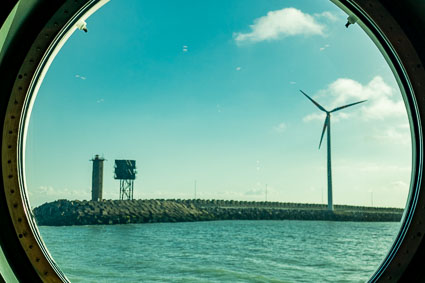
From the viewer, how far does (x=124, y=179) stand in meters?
52.7

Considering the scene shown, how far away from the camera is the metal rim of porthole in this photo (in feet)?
6.62

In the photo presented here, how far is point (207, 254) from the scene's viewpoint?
1355 inches

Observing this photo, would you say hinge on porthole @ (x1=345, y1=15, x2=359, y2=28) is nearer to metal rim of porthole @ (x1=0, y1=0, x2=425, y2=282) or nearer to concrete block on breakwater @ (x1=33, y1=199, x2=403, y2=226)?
metal rim of porthole @ (x1=0, y1=0, x2=425, y2=282)

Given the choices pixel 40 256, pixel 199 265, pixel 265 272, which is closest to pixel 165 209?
pixel 199 265

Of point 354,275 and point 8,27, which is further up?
point 8,27

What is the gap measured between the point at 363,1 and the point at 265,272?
25598 millimetres

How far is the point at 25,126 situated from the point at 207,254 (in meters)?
33.5

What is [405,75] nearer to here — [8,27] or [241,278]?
[8,27]

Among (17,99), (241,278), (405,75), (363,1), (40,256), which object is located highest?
(363,1)

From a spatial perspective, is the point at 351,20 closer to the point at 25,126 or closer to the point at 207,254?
the point at 25,126

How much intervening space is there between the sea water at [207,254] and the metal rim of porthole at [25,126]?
17432mm

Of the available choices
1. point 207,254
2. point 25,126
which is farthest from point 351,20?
point 207,254

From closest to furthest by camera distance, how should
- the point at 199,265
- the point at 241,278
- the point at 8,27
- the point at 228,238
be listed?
the point at 8,27 → the point at 241,278 → the point at 199,265 → the point at 228,238

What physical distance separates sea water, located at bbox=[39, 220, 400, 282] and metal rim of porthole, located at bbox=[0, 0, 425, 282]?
17432 mm
